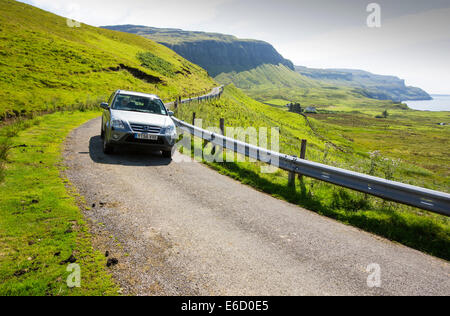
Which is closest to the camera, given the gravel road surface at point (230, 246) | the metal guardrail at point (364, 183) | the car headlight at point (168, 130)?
the gravel road surface at point (230, 246)

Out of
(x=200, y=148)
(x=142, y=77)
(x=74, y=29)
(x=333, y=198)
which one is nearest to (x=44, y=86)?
(x=142, y=77)

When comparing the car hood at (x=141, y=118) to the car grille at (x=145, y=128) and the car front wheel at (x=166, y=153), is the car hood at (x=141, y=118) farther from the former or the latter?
the car front wheel at (x=166, y=153)

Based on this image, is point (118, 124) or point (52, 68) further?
point (52, 68)

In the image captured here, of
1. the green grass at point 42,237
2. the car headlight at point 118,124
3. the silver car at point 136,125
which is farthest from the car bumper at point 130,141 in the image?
the green grass at point 42,237

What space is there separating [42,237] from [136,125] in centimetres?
466

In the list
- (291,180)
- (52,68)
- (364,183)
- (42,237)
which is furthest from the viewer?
(52,68)

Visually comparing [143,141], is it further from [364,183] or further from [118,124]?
[364,183]

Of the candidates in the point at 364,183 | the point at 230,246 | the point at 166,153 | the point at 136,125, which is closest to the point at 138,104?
the point at 136,125

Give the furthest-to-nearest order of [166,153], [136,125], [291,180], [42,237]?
[166,153]
[136,125]
[291,180]
[42,237]

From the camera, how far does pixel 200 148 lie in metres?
11.0

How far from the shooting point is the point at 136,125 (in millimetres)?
7945

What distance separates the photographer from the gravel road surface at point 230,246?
10.7ft

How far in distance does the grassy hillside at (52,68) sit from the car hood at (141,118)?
51.1 feet

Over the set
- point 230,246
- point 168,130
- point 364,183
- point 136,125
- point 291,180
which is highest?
point 136,125
